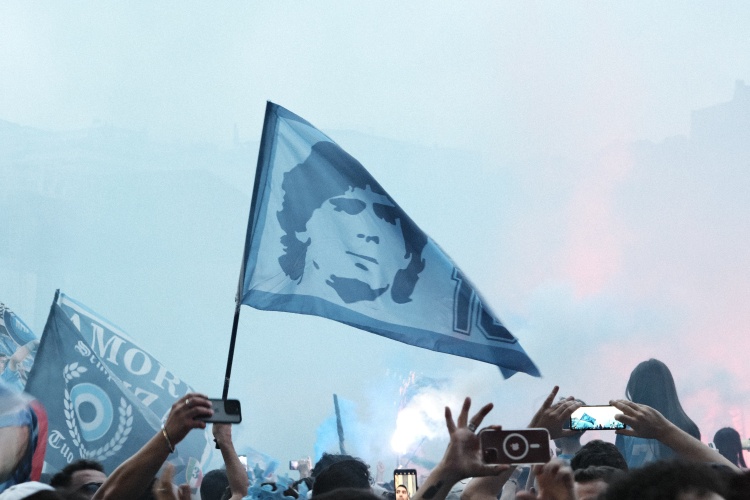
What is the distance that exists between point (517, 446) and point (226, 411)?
1.11 meters

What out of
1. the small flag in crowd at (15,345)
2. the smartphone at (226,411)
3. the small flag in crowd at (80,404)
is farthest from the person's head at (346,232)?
the small flag in crowd at (15,345)

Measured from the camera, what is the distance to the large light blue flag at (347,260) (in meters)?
4.91

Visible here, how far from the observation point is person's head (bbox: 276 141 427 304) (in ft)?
16.8

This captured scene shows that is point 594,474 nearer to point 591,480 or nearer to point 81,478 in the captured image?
point 591,480

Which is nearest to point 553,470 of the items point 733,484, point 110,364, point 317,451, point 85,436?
point 733,484

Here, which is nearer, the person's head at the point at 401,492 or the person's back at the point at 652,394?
the person's back at the point at 652,394

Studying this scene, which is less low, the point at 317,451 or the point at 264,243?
the point at 317,451

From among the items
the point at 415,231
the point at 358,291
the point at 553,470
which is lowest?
the point at 553,470

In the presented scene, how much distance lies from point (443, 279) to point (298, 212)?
94cm

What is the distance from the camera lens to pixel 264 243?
16.3 feet

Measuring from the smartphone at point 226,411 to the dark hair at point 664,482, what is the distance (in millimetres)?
1427

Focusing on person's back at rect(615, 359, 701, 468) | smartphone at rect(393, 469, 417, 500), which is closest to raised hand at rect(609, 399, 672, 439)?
person's back at rect(615, 359, 701, 468)

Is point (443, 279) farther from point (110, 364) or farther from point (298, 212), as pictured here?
point (110, 364)

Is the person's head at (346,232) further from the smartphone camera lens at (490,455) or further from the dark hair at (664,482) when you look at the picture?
the dark hair at (664,482)
